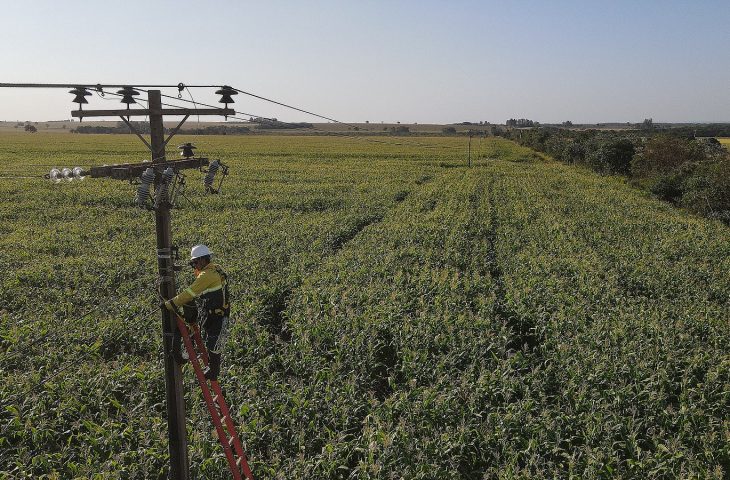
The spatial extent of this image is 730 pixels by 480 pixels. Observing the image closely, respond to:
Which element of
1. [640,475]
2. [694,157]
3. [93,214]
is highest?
[694,157]

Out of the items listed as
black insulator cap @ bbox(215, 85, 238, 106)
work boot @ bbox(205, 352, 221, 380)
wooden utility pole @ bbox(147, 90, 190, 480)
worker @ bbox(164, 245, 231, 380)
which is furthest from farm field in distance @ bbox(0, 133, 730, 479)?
black insulator cap @ bbox(215, 85, 238, 106)

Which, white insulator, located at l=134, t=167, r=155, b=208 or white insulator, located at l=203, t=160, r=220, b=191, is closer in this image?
white insulator, located at l=134, t=167, r=155, b=208

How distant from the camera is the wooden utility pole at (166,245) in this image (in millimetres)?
5941

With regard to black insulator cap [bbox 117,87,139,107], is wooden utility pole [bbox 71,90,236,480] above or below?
below

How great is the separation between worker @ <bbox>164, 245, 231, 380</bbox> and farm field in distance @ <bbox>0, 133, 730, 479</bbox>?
Answer: 1697 millimetres

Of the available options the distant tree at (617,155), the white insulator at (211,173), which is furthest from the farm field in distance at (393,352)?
the distant tree at (617,155)

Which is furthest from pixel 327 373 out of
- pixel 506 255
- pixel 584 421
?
pixel 506 255

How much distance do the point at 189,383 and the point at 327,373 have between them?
8.25 ft

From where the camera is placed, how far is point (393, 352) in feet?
37.3

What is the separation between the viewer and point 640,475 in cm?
712

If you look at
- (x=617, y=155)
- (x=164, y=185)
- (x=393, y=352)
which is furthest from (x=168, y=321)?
(x=617, y=155)

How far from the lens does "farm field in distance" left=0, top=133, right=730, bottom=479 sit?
24.9 feet

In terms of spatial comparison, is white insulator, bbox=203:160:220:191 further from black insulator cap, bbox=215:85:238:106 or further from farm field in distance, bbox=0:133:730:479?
farm field in distance, bbox=0:133:730:479

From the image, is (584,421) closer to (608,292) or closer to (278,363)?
(278,363)
